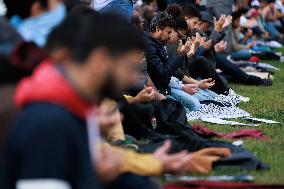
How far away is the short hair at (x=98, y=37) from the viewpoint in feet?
9.56

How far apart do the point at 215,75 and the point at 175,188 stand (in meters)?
5.18

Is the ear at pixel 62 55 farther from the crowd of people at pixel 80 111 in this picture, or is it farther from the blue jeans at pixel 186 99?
the blue jeans at pixel 186 99

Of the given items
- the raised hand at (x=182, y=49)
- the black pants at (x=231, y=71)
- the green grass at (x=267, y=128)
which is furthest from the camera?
the black pants at (x=231, y=71)

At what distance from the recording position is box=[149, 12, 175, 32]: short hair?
329 inches

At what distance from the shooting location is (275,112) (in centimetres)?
885

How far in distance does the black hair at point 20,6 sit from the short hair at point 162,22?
3.89 meters

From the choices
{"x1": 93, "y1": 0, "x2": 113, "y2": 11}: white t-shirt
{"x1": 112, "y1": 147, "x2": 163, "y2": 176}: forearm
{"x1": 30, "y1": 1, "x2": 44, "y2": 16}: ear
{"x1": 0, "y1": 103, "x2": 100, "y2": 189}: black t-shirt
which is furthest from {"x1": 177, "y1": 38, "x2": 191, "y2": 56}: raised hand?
{"x1": 0, "y1": 103, "x2": 100, "y2": 189}: black t-shirt

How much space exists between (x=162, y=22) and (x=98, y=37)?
5.51 meters

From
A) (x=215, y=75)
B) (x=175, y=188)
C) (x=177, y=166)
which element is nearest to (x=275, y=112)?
(x=215, y=75)

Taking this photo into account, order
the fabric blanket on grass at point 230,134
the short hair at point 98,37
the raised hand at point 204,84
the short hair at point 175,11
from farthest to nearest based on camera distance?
the raised hand at point 204,84 < the short hair at point 175,11 < the fabric blanket on grass at point 230,134 < the short hair at point 98,37

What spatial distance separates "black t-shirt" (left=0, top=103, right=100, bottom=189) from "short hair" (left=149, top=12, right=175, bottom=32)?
216 inches

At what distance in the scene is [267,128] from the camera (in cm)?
765

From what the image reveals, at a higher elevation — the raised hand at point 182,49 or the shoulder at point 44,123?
the shoulder at point 44,123

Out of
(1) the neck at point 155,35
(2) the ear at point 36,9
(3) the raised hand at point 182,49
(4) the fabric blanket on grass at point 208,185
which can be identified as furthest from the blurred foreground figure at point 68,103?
(3) the raised hand at point 182,49
